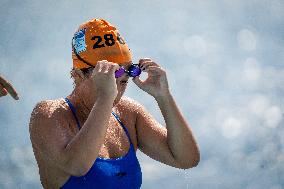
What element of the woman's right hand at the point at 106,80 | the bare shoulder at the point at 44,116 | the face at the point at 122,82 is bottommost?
the bare shoulder at the point at 44,116

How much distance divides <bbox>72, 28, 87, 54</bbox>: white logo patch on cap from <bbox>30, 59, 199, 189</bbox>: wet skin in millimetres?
453

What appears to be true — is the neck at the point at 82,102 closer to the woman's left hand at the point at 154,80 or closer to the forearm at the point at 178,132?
the woman's left hand at the point at 154,80

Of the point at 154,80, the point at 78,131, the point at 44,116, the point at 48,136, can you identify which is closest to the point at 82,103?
the point at 78,131

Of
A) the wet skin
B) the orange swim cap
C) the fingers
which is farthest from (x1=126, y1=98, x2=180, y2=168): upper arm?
the orange swim cap

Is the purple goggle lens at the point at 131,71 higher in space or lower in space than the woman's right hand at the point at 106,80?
higher

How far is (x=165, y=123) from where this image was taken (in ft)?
16.5

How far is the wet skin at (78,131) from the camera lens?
Answer: 161 inches

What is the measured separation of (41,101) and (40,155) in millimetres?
553

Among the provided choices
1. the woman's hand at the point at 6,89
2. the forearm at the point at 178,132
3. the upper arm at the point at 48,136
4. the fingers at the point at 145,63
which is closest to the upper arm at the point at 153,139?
the forearm at the point at 178,132

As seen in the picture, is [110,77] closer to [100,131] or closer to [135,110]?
[100,131]

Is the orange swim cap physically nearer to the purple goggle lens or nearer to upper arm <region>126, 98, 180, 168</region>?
the purple goggle lens

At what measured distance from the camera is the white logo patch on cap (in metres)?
4.77

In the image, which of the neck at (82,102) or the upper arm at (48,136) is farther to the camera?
the neck at (82,102)

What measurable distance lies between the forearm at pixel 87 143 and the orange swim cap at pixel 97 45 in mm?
950
